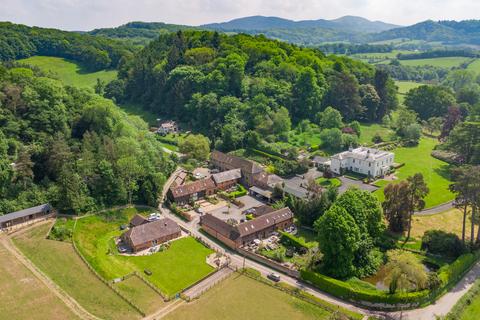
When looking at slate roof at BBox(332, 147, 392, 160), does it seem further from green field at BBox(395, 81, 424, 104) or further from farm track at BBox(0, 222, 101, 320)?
green field at BBox(395, 81, 424, 104)

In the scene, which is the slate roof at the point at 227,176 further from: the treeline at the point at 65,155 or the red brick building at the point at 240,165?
the treeline at the point at 65,155

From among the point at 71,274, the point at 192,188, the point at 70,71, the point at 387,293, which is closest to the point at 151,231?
the point at 71,274

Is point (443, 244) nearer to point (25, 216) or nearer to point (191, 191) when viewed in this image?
point (191, 191)

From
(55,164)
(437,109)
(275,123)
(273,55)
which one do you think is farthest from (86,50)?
(437,109)

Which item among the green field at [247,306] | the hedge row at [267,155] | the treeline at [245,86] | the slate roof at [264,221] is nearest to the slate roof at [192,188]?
the slate roof at [264,221]

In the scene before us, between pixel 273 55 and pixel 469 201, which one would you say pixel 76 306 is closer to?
pixel 469 201
